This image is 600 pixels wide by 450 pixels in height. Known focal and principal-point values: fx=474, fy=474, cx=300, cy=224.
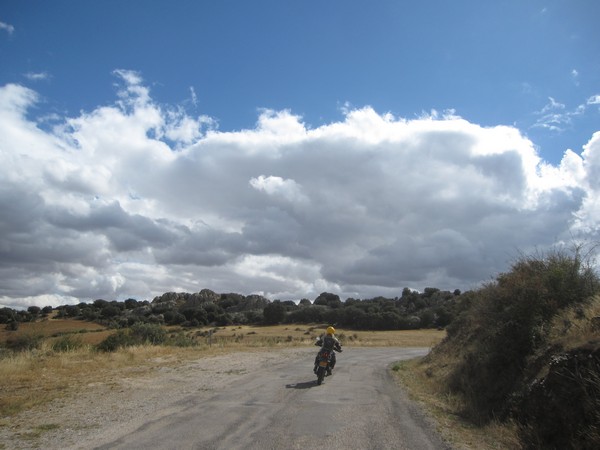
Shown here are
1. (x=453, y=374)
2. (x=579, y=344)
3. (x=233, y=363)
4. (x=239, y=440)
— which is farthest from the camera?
(x=233, y=363)

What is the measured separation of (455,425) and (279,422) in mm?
3748

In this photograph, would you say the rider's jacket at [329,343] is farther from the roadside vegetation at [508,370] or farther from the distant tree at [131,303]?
the distant tree at [131,303]

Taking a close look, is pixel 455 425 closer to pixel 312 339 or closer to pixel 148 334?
pixel 148 334

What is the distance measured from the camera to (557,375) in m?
8.08

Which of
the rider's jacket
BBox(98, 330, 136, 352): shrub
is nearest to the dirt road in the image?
the rider's jacket

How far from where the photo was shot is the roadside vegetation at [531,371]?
24.8 feet

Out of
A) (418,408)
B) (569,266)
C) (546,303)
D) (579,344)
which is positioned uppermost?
(569,266)

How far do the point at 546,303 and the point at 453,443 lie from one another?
18.5 ft

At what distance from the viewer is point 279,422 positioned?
9.11 metres

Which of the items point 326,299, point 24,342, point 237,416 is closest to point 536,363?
point 237,416

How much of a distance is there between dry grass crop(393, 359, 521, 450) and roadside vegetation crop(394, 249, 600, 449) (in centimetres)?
2

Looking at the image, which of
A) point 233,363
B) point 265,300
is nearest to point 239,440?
point 233,363

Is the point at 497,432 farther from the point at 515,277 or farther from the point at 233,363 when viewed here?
the point at 233,363

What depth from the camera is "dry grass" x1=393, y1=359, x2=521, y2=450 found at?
834cm
